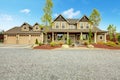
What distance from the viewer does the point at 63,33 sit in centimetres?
3491

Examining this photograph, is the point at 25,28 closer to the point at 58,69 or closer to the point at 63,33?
the point at 63,33

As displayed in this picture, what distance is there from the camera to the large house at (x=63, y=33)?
33.3 m

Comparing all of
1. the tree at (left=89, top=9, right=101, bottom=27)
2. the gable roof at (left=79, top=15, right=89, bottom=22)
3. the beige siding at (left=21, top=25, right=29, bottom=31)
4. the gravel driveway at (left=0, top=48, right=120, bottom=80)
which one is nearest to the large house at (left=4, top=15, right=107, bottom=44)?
the gable roof at (left=79, top=15, right=89, bottom=22)

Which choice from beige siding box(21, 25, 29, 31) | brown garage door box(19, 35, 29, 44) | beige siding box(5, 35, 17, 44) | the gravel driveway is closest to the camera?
the gravel driveway

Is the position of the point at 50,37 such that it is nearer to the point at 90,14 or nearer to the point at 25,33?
the point at 25,33

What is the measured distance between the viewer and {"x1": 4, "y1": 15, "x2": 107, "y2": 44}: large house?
1313 inches

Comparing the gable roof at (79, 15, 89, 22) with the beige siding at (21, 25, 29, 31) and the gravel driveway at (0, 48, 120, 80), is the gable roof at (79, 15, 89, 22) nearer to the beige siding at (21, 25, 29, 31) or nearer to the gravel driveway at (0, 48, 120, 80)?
the beige siding at (21, 25, 29, 31)

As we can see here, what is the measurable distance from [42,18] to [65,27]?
7292 mm

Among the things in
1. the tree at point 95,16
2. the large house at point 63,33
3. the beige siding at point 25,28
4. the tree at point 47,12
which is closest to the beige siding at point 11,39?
the large house at point 63,33

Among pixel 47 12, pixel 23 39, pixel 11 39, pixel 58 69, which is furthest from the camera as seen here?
pixel 11 39

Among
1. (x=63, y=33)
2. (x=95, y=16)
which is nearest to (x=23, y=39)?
(x=63, y=33)

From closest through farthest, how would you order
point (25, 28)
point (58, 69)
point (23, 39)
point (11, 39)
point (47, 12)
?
point (58, 69), point (47, 12), point (23, 39), point (11, 39), point (25, 28)

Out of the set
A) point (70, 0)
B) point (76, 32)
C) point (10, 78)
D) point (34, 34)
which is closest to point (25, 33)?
point (34, 34)

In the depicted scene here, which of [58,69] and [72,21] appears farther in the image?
[72,21]
